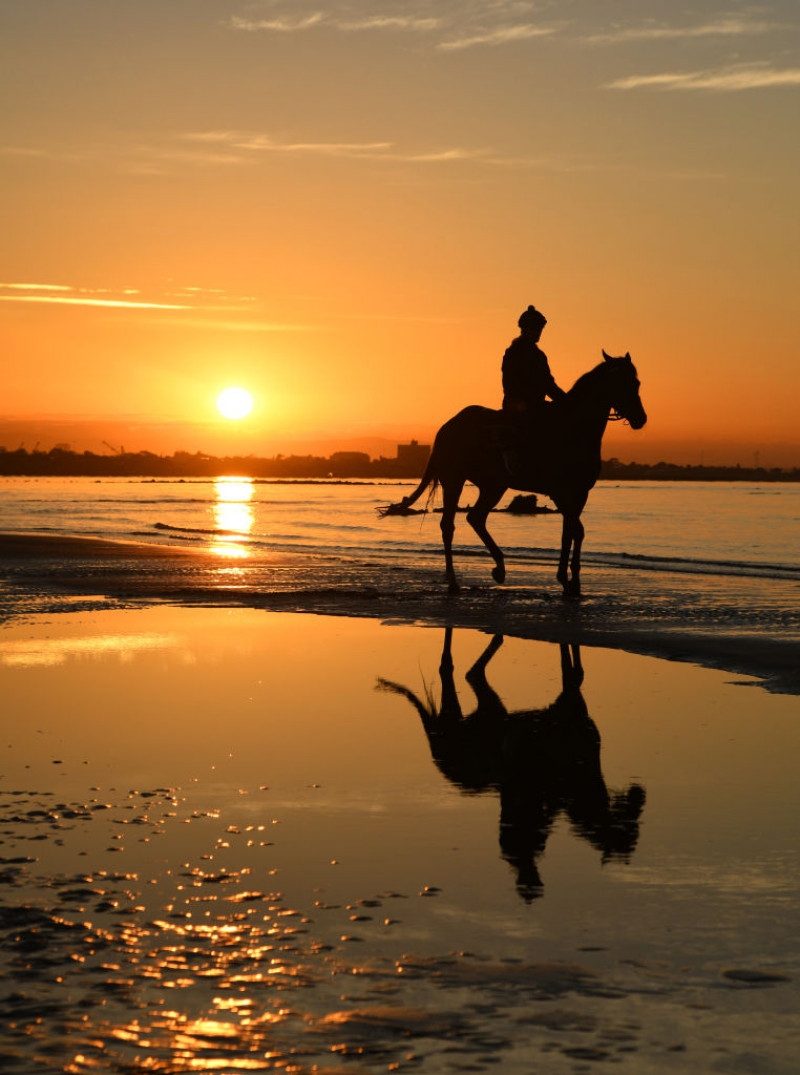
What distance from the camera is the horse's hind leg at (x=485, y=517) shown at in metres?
18.1

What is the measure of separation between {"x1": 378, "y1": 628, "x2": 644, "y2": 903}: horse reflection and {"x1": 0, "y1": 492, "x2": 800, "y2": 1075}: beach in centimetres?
3

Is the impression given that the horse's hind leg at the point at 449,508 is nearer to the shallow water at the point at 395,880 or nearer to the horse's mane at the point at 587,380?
the horse's mane at the point at 587,380

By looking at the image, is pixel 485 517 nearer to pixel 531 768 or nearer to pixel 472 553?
pixel 472 553

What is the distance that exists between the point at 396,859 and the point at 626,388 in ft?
42.0

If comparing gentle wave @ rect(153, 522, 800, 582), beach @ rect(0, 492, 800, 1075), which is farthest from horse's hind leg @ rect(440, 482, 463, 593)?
beach @ rect(0, 492, 800, 1075)

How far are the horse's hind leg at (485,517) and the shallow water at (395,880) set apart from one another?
361 inches

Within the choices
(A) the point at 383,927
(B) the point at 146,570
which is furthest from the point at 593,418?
(A) the point at 383,927

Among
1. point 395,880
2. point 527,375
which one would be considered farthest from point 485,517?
point 395,880

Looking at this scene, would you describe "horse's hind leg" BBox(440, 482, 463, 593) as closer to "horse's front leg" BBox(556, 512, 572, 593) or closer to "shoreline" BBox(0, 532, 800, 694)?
"shoreline" BBox(0, 532, 800, 694)

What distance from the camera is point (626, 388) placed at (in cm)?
1681

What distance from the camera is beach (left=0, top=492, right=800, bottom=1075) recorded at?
3.29 m

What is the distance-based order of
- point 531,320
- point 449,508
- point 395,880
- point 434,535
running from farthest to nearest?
point 434,535, point 449,508, point 531,320, point 395,880

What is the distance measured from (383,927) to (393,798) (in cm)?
181

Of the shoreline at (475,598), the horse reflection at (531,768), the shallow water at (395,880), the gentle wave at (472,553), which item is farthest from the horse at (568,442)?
the shallow water at (395,880)
